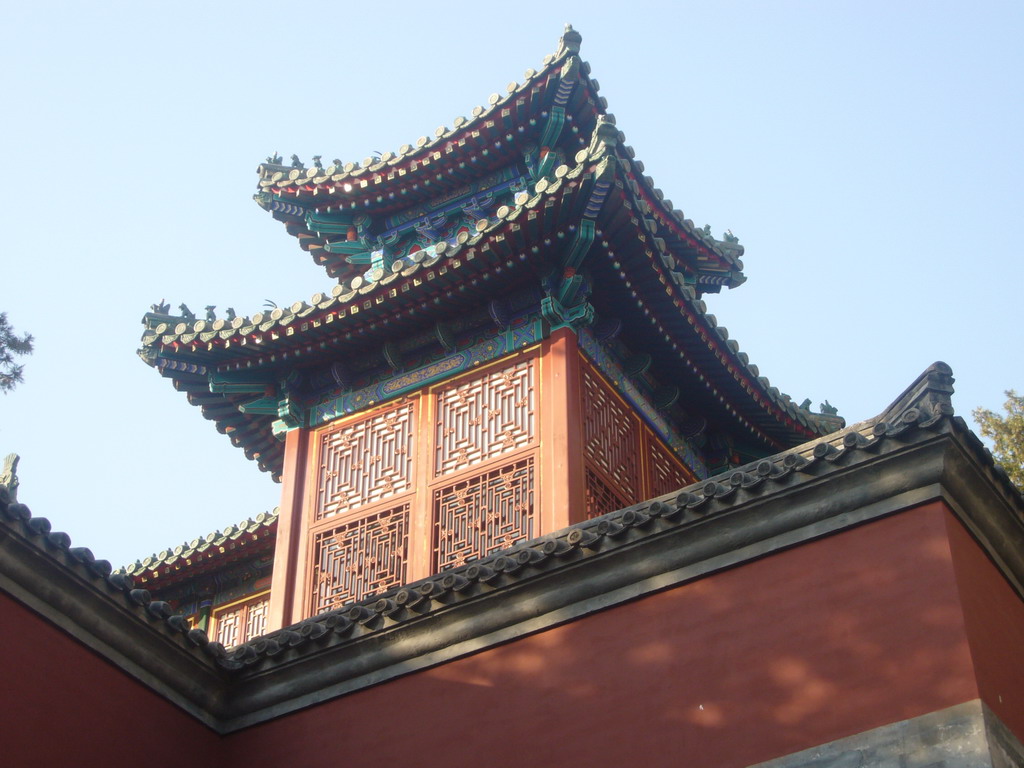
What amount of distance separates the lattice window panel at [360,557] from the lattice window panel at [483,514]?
386mm

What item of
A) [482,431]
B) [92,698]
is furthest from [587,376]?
[92,698]

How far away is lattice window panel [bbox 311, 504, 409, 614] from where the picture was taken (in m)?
13.0

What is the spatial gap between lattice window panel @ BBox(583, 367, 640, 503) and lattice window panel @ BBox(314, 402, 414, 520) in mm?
1626

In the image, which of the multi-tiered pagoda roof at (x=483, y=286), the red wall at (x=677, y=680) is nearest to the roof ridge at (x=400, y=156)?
the multi-tiered pagoda roof at (x=483, y=286)

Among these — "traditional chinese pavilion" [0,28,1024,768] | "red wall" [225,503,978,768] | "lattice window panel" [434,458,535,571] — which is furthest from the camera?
"lattice window panel" [434,458,535,571]

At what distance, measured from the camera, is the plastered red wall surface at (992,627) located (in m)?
8.38

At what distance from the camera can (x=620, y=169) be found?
513 inches

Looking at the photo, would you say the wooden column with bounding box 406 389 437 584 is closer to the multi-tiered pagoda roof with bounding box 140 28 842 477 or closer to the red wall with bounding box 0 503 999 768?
the multi-tiered pagoda roof with bounding box 140 28 842 477

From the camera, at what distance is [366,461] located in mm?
13914

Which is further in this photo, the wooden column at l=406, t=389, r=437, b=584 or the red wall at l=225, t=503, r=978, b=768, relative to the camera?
the wooden column at l=406, t=389, r=437, b=584

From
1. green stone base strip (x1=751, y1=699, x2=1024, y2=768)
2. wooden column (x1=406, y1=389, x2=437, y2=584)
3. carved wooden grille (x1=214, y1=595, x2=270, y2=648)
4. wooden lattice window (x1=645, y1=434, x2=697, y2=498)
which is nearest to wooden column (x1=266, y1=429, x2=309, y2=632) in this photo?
wooden column (x1=406, y1=389, x2=437, y2=584)

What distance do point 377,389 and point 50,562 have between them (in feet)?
16.4

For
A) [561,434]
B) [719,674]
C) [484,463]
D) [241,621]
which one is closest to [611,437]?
[561,434]

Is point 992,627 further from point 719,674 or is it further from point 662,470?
point 662,470
